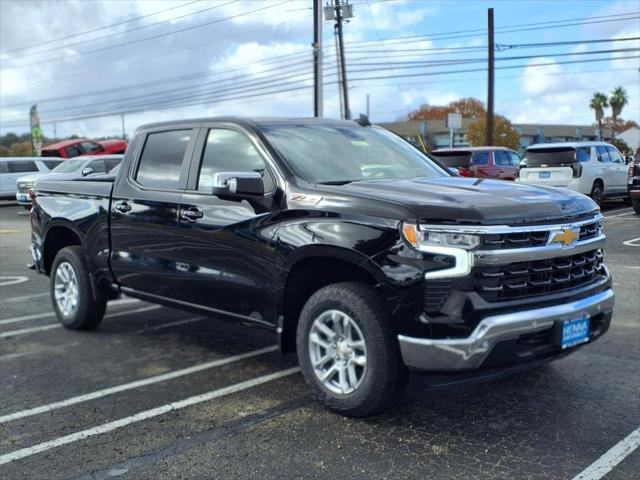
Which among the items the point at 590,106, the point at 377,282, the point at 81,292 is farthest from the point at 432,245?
the point at 590,106

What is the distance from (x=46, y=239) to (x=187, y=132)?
231 centimetres

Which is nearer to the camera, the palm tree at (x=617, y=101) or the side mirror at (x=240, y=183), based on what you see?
the side mirror at (x=240, y=183)

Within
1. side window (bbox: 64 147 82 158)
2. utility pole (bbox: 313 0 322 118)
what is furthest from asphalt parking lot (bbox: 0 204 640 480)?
side window (bbox: 64 147 82 158)

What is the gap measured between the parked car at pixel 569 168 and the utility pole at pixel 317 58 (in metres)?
9.46

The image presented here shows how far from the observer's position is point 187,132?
17.5 ft

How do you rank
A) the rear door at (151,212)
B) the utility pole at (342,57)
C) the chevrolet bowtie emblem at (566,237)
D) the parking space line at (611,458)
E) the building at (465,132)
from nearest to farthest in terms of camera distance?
the parking space line at (611,458) < the chevrolet bowtie emblem at (566,237) < the rear door at (151,212) < the utility pole at (342,57) < the building at (465,132)

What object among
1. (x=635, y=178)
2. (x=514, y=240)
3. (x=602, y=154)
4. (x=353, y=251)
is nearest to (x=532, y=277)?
(x=514, y=240)

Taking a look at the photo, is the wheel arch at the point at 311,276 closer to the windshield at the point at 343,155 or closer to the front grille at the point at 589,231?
the windshield at the point at 343,155

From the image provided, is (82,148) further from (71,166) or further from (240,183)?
(240,183)

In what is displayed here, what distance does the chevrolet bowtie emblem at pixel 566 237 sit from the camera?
12.6 ft

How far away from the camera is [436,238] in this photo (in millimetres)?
3629

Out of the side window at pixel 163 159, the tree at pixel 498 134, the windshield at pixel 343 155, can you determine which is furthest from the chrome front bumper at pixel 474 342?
the tree at pixel 498 134

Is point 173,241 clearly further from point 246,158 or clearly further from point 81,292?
point 81,292

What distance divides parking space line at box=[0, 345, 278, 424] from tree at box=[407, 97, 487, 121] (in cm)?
9029
